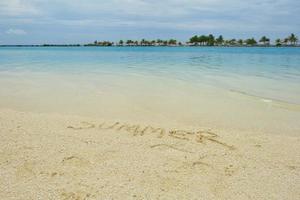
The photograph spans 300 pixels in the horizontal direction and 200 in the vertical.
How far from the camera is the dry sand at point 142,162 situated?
3562 mm

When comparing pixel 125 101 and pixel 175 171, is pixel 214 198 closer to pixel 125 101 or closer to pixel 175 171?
pixel 175 171

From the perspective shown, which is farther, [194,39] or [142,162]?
[194,39]

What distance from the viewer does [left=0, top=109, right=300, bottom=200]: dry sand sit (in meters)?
3.56

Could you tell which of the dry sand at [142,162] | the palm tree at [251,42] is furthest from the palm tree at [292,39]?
the dry sand at [142,162]

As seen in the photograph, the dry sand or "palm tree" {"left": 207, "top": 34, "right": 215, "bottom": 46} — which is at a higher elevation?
"palm tree" {"left": 207, "top": 34, "right": 215, "bottom": 46}

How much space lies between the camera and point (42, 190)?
3.52 metres

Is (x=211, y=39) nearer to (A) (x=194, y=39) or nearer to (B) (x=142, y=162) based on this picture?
(A) (x=194, y=39)

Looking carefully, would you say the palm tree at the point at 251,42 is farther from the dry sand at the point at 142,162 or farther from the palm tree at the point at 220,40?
the dry sand at the point at 142,162

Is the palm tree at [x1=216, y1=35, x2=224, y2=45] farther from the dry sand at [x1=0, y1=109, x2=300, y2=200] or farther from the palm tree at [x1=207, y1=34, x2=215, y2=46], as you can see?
the dry sand at [x1=0, y1=109, x2=300, y2=200]

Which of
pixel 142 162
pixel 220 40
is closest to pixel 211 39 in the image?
pixel 220 40

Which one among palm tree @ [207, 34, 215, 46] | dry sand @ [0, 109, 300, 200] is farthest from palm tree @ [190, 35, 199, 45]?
dry sand @ [0, 109, 300, 200]

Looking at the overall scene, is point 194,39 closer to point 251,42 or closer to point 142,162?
point 251,42

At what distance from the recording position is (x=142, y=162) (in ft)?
14.2

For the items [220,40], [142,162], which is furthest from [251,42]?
[142,162]
